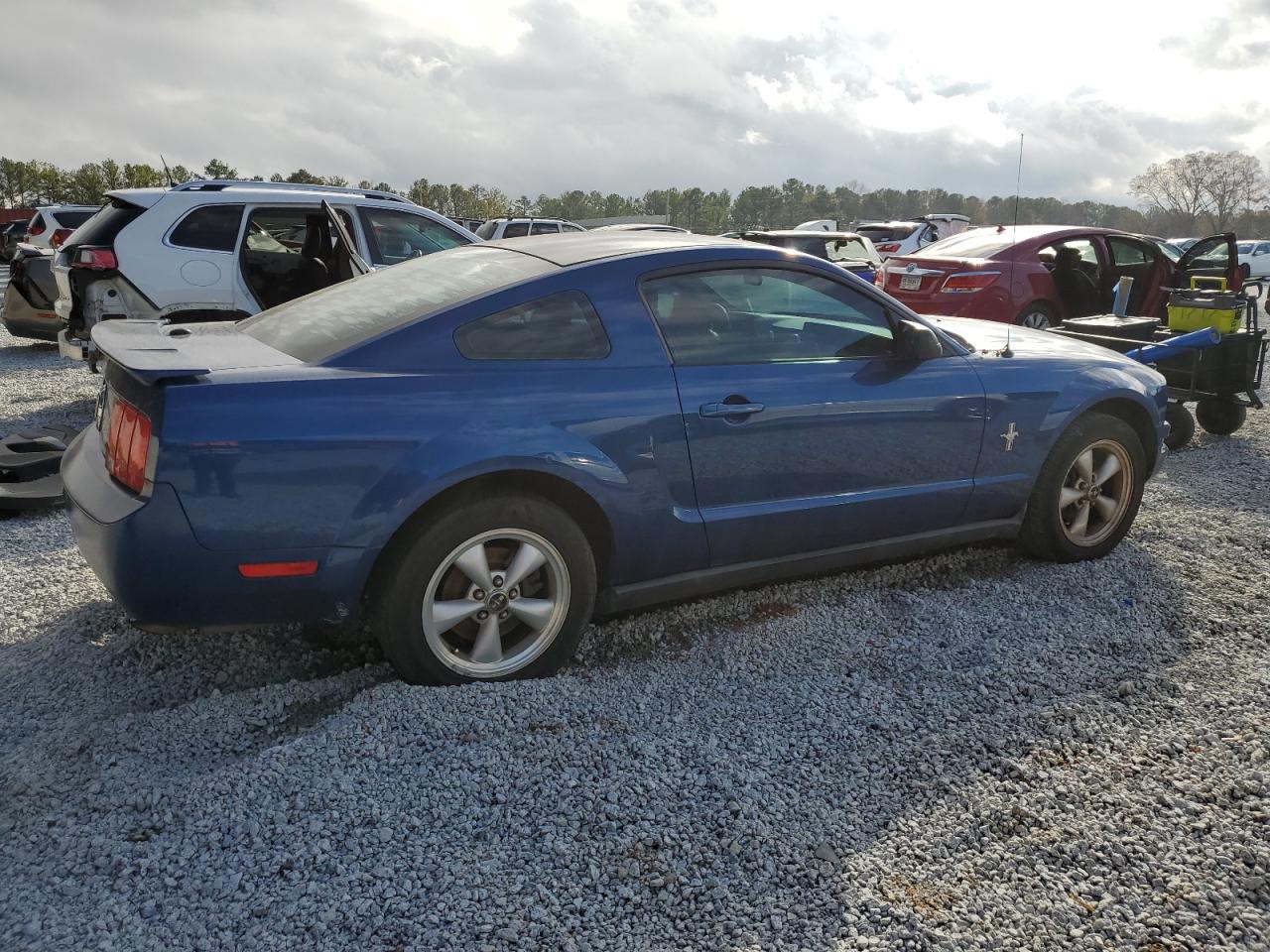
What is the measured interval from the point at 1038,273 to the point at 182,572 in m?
8.37

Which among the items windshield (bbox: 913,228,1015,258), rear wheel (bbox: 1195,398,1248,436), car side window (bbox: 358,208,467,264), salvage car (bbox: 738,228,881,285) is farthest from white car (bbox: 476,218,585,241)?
rear wheel (bbox: 1195,398,1248,436)

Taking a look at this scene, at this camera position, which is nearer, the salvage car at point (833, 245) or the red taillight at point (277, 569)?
the red taillight at point (277, 569)

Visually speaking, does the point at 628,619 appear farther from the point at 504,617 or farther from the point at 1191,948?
the point at 1191,948

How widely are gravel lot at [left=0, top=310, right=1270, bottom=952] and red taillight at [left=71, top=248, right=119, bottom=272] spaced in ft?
13.6

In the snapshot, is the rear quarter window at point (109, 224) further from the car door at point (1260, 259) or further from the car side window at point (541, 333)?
the car door at point (1260, 259)

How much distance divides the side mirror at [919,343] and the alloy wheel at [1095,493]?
1011 mm

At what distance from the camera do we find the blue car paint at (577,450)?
109 inches

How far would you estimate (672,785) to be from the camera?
2.66m

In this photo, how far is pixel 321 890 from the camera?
224 cm

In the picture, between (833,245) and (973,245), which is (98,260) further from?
(833,245)

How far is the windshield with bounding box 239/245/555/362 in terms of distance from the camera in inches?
126

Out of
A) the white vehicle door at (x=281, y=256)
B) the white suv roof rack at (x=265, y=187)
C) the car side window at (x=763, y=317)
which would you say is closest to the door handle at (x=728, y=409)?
the car side window at (x=763, y=317)

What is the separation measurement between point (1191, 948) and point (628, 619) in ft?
7.29

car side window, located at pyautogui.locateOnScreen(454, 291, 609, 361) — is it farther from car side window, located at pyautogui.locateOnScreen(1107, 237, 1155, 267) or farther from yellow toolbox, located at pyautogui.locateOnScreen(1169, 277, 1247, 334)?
car side window, located at pyautogui.locateOnScreen(1107, 237, 1155, 267)
